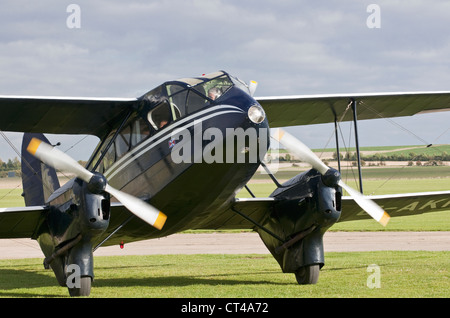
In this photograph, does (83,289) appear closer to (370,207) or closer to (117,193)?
(117,193)

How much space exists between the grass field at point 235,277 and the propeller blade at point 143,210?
1720mm

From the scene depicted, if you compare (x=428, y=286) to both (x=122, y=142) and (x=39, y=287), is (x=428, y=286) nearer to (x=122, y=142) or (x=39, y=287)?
(x=122, y=142)

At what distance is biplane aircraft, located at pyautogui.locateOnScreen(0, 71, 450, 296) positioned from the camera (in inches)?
451

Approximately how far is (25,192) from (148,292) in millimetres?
8028

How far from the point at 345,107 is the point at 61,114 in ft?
26.2

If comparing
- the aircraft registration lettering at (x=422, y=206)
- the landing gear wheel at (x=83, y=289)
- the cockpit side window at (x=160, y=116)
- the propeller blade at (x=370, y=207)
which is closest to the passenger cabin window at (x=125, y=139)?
the cockpit side window at (x=160, y=116)

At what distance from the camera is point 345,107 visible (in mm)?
17594

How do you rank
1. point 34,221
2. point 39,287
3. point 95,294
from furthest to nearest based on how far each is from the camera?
point 39,287
point 34,221
point 95,294

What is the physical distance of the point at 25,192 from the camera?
19.9m

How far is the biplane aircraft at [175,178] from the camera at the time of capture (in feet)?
37.6

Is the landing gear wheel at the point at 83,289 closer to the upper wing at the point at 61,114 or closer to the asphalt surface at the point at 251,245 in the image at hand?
the upper wing at the point at 61,114

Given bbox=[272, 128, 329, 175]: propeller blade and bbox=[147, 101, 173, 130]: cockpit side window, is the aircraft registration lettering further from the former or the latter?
bbox=[147, 101, 173, 130]: cockpit side window

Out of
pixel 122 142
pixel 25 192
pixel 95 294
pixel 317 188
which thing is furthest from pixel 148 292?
pixel 25 192

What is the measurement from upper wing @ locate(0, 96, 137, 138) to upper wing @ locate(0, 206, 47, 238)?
2106 millimetres
